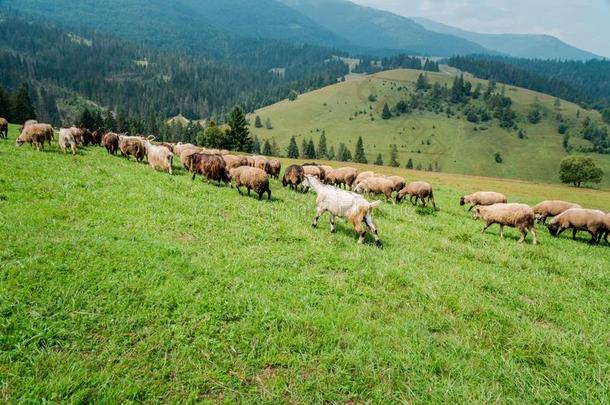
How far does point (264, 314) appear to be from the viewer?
332 inches

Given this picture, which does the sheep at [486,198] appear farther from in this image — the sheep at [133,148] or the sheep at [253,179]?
the sheep at [133,148]

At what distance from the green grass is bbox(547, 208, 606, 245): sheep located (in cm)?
828

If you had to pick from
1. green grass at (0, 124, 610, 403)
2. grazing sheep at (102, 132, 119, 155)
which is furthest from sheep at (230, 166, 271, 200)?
grazing sheep at (102, 132, 119, 155)

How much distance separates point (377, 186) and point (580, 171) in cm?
10594

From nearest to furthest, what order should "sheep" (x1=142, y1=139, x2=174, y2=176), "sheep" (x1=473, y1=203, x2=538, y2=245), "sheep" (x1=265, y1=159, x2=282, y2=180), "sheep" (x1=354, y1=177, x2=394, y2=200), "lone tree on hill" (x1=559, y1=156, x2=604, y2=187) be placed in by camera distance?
"sheep" (x1=473, y1=203, x2=538, y2=245) < "sheep" (x1=142, y1=139, x2=174, y2=176) < "sheep" (x1=354, y1=177, x2=394, y2=200) < "sheep" (x1=265, y1=159, x2=282, y2=180) < "lone tree on hill" (x1=559, y1=156, x2=604, y2=187)

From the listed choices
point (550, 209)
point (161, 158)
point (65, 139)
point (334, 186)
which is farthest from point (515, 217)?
point (65, 139)

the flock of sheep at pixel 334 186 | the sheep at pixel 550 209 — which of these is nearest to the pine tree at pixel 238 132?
the flock of sheep at pixel 334 186

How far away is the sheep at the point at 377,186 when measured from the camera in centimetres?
2906

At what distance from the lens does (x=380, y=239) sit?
15.7 metres

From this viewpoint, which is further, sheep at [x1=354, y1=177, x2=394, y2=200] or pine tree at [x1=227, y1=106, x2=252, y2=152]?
pine tree at [x1=227, y1=106, x2=252, y2=152]

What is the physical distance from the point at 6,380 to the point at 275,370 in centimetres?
458

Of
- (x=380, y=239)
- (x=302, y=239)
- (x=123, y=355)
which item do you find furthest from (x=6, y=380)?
(x=380, y=239)

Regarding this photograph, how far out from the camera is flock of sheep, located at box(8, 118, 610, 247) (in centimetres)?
1578

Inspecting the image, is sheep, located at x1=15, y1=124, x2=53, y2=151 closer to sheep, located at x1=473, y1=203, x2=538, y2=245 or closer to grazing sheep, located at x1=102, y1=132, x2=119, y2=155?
grazing sheep, located at x1=102, y1=132, x2=119, y2=155
